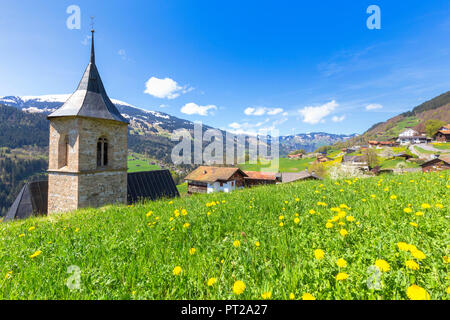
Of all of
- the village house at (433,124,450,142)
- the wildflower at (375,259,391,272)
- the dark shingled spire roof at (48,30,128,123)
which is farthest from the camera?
the village house at (433,124,450,142)

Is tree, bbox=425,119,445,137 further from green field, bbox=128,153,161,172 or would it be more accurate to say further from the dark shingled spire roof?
green field, bbox=128,153,161,172

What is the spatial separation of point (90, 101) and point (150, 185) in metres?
10.4

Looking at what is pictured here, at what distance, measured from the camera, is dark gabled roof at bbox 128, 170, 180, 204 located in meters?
20.2

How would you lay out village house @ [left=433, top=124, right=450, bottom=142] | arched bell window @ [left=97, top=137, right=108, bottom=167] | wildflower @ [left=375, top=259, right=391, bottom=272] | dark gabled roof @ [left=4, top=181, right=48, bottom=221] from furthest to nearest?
village house @ [left=433, top=124, right=450, bottom=142] < arched bell window @ [left=97, top=137, right=108, bottom=167] < dark gabled roof @ [left=4, top=181, right=48, bottom=221] < wildflower @ [left=375, top=259, right=391, bottom=272]

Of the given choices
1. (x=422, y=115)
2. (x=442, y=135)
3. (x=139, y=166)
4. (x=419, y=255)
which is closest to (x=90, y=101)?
(x=419, y=255)

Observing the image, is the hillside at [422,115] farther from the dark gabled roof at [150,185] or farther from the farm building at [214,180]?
the dark gabled roof at [150,185]

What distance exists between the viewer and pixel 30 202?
16.6 m

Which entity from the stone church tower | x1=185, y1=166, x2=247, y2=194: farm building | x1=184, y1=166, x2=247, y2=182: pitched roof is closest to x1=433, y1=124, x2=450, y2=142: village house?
x1=184, y1=166, x2=247, y2=182: pitched roof

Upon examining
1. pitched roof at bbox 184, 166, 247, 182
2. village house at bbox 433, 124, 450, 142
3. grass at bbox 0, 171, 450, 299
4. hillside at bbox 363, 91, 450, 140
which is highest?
hillside at bbox 363, 91, 450, 140

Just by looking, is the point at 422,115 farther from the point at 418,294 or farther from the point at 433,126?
the point at 418,294

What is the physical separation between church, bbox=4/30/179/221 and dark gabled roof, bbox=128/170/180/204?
208 cm

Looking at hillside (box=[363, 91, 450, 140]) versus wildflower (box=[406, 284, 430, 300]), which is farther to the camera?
hillside (box=[363, 91, 450, 140])

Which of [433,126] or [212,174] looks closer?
[212,174]
